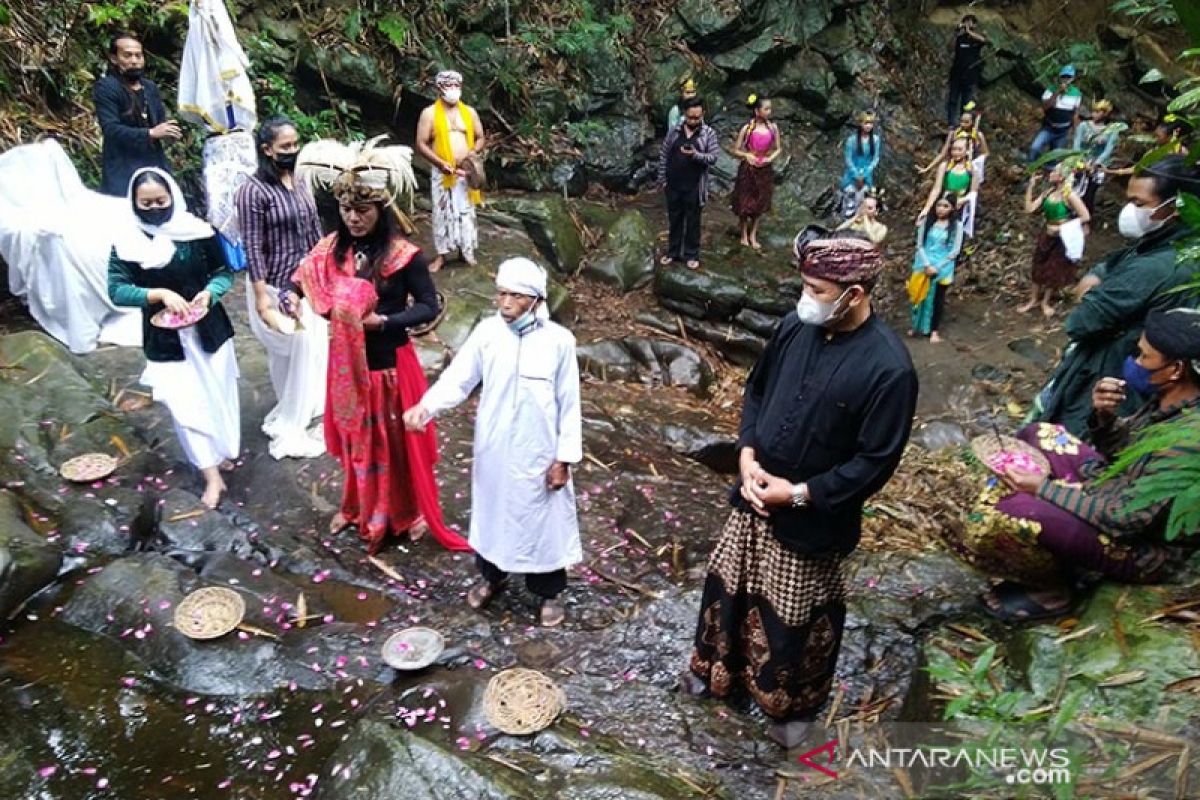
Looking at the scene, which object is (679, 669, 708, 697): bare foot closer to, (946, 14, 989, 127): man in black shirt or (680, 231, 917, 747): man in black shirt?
(680, 231, 917, 747): man in black shirt

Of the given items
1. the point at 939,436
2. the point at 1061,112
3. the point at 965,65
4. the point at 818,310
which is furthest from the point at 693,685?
the point at 965,65

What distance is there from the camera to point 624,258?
1029 cm

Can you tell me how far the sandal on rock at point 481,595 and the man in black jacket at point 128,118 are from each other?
15.8ft

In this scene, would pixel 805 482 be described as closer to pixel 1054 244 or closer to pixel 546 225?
pixel 546 225

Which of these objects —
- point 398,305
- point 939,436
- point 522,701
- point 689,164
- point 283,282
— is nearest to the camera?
point 522,701

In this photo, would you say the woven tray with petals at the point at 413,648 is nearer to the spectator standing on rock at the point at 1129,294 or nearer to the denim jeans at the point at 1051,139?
the spectator standing on rock at the point at 1129,294

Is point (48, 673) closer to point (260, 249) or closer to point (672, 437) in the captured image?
point (260, 249)

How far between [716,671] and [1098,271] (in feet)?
10.1

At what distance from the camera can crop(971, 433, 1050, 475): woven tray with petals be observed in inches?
130

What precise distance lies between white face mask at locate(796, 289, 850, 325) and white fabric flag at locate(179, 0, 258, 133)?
19.4ft

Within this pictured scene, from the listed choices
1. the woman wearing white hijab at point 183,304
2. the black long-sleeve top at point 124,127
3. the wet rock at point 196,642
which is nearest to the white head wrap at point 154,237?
the woman wearing white hijab at point 183,304

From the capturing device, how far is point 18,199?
6.61 m

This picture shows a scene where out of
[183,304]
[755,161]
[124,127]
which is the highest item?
[755,161]

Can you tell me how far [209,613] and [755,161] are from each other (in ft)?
27.5
